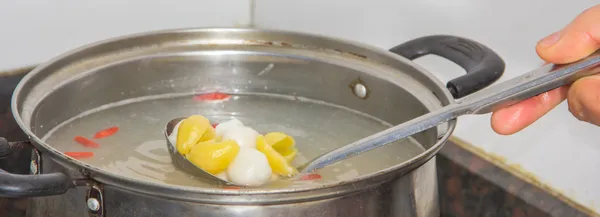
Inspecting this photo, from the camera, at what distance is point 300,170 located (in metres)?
0.79

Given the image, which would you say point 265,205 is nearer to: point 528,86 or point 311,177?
point 311,177

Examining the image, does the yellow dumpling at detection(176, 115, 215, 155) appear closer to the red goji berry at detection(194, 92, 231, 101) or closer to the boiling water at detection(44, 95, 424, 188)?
the boiling water at detection(44, 95, 424, 188)

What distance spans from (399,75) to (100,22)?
54cm

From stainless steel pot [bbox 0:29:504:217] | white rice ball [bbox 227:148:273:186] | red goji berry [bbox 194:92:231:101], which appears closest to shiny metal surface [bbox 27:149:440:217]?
stainless steel pot [bbox 0:29:504:217]

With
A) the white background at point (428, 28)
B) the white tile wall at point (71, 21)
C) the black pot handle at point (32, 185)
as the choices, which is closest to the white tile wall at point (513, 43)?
the white background at point (428, 28)

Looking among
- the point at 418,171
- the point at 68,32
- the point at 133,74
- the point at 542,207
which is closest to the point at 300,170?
the point at 418,171

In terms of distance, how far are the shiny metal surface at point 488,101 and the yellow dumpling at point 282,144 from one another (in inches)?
3.0

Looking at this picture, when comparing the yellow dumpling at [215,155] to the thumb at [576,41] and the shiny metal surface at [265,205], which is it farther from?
the thumb at [576,41]

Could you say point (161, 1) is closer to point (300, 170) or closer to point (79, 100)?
point (79, 100)

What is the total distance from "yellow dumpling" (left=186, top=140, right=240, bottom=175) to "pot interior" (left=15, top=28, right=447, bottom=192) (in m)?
0.07

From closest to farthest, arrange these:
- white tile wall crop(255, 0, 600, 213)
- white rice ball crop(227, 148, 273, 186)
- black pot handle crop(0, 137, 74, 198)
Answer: black pot handle crop(0, 137, 74, 198) < white rice ball crop(227, 148, 273, 186) < white tile wall crop(255, 0, 600, 213)

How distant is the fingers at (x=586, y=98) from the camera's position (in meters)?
0.73

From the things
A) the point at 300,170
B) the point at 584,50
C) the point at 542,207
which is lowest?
the point at 542,207

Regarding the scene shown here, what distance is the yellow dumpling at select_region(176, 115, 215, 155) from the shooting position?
777 mm
